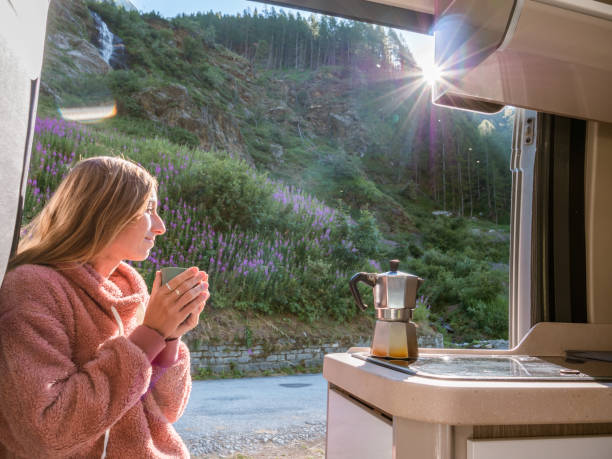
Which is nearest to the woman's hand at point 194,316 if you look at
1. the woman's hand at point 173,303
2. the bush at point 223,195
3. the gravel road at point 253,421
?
the woman's hand at point 173,303

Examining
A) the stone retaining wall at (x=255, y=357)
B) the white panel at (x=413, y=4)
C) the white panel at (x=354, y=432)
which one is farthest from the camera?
the stone retaining wall at (x=255, y=357)

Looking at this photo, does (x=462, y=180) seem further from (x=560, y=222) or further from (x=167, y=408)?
(x=167, y=408)

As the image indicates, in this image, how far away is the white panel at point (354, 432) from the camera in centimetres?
65

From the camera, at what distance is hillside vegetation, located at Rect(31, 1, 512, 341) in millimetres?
4078

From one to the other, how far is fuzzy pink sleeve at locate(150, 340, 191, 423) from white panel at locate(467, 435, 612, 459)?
0.49 metres

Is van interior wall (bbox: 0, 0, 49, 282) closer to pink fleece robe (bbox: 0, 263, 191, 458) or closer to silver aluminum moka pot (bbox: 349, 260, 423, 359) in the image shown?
pink fleece robe (bbox: 0, 263, 191, 458)

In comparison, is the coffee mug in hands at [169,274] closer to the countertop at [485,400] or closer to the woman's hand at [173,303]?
the woman's hand at [173,303]

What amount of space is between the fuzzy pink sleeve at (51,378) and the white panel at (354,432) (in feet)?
1.14

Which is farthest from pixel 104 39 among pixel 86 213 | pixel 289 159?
pixel 86 213

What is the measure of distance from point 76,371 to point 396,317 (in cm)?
56

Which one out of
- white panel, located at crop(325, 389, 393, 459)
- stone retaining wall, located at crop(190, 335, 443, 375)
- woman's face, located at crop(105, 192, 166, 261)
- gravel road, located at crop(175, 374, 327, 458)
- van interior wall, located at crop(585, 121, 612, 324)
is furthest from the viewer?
stone retaining wall, located at crop(190, 335, 443, 375)

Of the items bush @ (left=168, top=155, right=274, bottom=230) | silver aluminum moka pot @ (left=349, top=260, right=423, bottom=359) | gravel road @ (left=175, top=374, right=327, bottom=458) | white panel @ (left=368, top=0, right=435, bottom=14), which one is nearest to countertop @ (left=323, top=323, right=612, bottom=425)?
silver aluminum moka pot @ (left=349, top=260, right=423, bottom=359)

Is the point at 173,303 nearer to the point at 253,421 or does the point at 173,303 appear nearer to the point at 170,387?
the point at 170,387

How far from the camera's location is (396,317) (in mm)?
873
